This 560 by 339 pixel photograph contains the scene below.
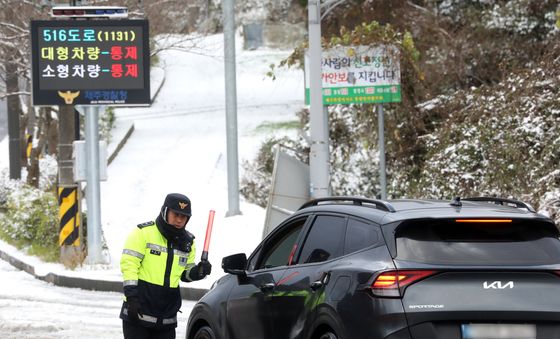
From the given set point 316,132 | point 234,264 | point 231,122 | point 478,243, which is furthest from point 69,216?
point 478,243

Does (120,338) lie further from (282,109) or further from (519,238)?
(282,109)

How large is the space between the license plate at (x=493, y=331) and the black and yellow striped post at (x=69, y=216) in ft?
45.2

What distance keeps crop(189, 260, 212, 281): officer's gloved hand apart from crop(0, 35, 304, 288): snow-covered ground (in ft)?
25.7

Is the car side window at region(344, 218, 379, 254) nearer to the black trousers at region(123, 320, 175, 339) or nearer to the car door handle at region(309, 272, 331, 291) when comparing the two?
the car door handle at region(309, 272, 331, 291)

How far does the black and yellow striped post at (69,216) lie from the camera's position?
19203 millimetres

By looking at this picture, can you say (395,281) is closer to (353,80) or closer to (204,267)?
(204,267)

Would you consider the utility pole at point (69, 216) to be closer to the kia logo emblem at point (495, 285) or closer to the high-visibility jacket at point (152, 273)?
the high-visibility jacket at point (152, 273)

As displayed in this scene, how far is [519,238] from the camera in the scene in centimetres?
660

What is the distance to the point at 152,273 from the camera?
8336 mm

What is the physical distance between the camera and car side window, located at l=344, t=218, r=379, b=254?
670cm

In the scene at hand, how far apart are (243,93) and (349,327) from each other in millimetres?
39122

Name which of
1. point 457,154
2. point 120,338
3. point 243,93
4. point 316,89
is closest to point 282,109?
point 243,93

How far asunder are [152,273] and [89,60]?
10367mm

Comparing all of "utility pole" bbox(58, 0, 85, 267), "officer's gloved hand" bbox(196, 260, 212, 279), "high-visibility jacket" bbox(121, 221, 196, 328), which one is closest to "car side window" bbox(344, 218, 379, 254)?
"officer's gloved hand" bbox(196, 260, 212, 279)
